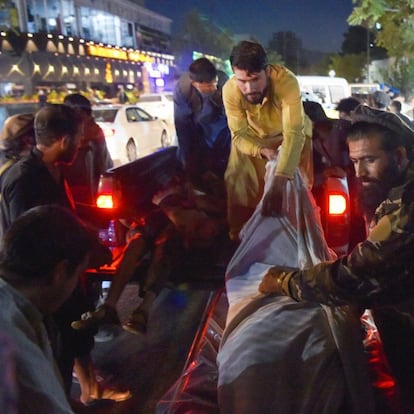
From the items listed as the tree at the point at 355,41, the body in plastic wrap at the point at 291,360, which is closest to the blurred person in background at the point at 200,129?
the body in plastic wrap at the point at 291,360

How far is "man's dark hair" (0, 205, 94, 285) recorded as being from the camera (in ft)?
5.53

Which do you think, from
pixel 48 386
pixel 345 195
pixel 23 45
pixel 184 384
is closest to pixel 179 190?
pixel 345 195

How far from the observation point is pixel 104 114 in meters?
14.5

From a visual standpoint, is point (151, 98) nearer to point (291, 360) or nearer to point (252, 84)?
point (252, 84)

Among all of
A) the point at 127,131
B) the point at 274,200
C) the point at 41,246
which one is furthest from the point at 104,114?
the point at 41,246

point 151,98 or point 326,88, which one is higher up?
point 326,88

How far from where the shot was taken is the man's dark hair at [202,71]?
196 inches

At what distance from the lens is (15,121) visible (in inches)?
160

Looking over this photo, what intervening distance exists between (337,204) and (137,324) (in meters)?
1.63

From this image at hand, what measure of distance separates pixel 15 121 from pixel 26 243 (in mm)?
2568

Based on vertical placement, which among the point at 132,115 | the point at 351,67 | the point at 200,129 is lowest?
the point at 132,115

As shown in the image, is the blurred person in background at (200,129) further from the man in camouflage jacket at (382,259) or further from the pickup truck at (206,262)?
the man in camouflage jacket at (382,259)

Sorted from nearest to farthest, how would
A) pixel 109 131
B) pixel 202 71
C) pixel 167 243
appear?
pixel 167 243 → pixel 202 71 → pixel 109 131

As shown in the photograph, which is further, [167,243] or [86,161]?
[86,161]
